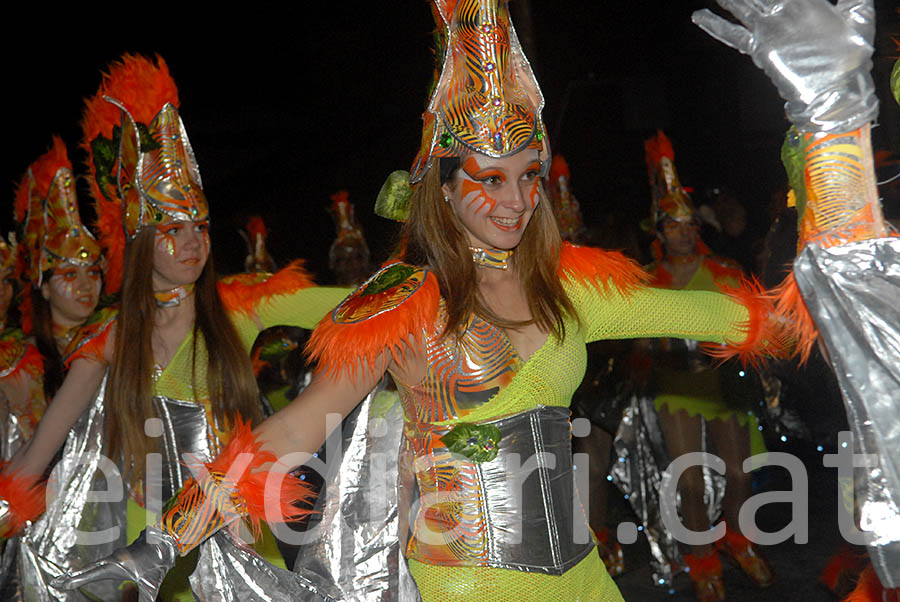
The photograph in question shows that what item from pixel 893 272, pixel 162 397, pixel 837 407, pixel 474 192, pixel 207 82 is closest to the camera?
pixel 893 272

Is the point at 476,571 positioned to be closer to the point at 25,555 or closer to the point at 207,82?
the point at 25,555

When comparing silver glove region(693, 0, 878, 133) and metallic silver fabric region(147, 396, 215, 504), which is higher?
silver glove region(693, 0, 878, 133)

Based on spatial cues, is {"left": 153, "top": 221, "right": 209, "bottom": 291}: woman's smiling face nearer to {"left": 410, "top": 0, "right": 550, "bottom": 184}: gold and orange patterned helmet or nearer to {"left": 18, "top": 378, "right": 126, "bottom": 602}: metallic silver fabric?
{"left": 18, "top": 378, "right": 126, "bottom": 602}: metallic silver fabric

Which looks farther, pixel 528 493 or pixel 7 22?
pixel 7 22

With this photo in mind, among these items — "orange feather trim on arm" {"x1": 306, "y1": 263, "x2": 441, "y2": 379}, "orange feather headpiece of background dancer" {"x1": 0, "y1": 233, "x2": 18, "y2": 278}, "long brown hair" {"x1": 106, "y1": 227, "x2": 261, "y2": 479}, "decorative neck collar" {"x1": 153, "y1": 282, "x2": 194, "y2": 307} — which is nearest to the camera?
"orange feather trim on arm" {"x1": 306, "y1": 263, "x2": 441, "y2": 379}

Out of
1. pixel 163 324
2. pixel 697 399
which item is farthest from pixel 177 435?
pixel 697 399

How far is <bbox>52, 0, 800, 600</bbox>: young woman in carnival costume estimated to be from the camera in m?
2.22

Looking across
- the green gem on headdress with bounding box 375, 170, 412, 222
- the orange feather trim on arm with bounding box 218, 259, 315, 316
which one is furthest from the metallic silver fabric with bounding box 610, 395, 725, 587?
the green gem on headdress with bounding box 375, 170, 412, 222

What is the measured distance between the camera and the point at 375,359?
2172 mm

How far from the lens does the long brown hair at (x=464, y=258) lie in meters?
2.33

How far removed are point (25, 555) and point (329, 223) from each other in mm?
6780

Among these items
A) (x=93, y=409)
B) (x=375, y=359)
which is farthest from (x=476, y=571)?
(x=93, y=409)

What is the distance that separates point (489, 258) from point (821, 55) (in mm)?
962

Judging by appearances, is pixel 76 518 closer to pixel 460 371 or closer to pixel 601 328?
pixel 460 371
